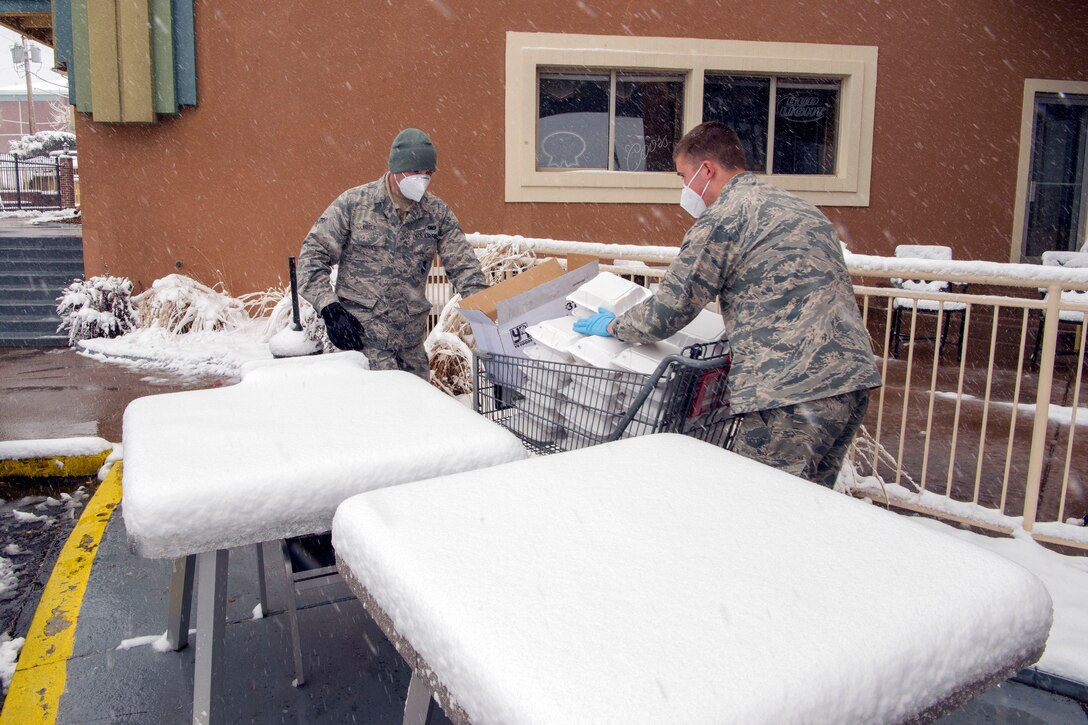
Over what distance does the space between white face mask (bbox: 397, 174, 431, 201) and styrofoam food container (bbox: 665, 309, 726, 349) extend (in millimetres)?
1710

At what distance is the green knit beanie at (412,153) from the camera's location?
416 centimetres

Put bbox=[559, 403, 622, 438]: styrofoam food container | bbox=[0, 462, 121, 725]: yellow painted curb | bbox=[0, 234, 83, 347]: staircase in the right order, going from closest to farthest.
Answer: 1. bbox=[0, 462, 121, 725]: yellow painted curb
2. bbox=[559, 403, 622, 438]: styrofoam food container
3. bbox=[0, 234, 83, 347]: staircase

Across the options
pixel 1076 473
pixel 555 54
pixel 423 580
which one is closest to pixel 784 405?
pixel 423 580

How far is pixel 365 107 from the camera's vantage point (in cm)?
918

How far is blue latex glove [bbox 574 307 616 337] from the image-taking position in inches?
118

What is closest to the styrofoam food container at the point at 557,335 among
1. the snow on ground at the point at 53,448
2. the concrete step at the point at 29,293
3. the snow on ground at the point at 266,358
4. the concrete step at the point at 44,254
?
the snow on ground at the point at 266,358

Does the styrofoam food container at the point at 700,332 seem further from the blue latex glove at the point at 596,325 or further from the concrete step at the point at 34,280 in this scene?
the concrete step at the point at 34,280

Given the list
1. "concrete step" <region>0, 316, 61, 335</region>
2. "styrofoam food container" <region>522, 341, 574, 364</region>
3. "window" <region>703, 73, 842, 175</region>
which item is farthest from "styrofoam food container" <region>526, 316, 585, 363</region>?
"concrete step" <region>0, 316, 61, 335</region>

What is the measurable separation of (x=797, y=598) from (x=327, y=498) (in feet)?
2.98

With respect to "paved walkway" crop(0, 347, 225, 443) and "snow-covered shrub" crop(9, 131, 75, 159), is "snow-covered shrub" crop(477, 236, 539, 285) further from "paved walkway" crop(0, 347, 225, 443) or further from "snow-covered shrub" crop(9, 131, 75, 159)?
"snow-covered shrub" crop(9, 131, 75, 159)

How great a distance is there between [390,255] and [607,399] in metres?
1.96

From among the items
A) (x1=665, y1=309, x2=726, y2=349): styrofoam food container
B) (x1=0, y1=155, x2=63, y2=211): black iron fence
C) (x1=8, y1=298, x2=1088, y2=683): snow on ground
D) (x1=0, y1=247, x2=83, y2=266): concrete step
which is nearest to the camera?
(x1=8, y1=298, x2=1088, y2=683): snow on ground

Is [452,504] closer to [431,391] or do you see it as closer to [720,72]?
[431,391]

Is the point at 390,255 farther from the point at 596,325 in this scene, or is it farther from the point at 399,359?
the point at 596,325
